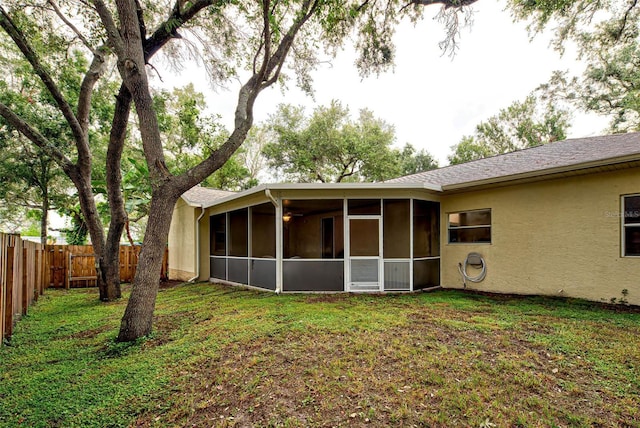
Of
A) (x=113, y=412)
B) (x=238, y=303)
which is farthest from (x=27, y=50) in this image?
(x=113, y=412)

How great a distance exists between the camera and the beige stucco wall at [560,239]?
563 centimetres

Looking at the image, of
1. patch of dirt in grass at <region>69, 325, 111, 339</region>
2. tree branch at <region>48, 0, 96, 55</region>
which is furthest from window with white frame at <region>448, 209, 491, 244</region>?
tree branch at <region>48, 0, 96, 55</region>

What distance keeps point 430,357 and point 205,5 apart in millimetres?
7465

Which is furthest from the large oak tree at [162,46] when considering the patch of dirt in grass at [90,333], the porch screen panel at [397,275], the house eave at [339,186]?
the porch screen panel at [397,275]

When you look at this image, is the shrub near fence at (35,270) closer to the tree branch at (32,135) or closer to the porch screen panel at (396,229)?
the tree branch at (32,135)

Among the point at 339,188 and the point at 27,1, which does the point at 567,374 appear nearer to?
the point at 339,188

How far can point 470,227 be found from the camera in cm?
776

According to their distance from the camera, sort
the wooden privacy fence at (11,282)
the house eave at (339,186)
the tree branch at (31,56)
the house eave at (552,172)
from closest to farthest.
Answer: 1. the wooden privacy fence at (11,282)
2. the house eave at (552,172)
3. the tree branch at (31,56)
4. the house eave at (339,186)

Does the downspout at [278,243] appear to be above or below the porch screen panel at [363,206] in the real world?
below

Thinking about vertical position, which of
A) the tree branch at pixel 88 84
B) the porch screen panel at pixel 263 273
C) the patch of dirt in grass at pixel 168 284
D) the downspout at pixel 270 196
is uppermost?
the tree branch at pixel 88 84

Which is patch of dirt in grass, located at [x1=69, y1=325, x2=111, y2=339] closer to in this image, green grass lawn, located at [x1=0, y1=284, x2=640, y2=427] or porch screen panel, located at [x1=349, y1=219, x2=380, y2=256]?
green grass lawn, located at [x1=0, y1=284, x2=640, y2=427]

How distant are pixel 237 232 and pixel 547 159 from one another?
29.3 feet

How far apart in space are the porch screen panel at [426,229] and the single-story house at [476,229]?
28mm

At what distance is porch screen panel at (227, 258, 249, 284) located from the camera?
29.1ft
